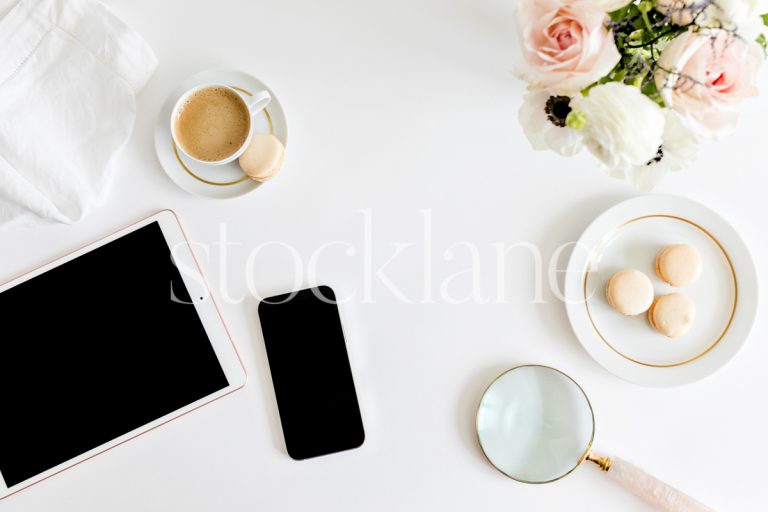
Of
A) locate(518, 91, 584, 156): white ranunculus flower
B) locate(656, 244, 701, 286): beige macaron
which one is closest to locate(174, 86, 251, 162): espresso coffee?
locate(518, 91, 584, 156): white ranunculus flower

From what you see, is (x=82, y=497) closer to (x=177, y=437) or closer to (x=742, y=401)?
(x=177, y=437)

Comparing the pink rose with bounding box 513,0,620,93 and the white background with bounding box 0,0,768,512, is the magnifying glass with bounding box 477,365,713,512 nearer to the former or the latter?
the white background with bounding box 0,0,768,512

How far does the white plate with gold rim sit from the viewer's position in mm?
731

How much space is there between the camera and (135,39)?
0.73 m

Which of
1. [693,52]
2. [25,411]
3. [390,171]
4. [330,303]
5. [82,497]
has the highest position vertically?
[693,52]

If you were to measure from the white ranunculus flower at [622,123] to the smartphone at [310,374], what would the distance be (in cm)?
43

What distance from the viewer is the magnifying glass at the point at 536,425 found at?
75cm

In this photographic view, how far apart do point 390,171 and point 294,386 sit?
12.5 inches

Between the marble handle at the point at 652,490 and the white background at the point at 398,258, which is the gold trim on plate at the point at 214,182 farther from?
the marble handle at the point at 652,490

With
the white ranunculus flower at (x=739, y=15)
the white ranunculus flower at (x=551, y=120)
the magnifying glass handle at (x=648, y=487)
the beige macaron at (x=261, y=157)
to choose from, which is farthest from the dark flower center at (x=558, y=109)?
the magnifying glass handle at (x=648, y=487)

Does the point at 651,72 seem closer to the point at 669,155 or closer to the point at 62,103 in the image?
the point at 669,155

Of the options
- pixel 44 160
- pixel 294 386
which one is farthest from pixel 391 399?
pixel 44 160

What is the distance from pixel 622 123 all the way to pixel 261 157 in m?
0.44

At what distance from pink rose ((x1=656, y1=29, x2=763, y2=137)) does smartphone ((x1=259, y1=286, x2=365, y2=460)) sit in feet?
1.57
